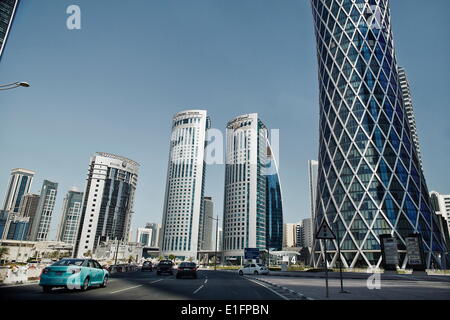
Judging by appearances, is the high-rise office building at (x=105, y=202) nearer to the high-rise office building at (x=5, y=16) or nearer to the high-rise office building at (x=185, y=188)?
the high-rise office building at (x=185, y=188)

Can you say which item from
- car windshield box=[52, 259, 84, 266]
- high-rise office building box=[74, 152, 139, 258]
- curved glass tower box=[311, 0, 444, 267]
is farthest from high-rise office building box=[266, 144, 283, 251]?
car windshield box=[52, 259, 84, 266]

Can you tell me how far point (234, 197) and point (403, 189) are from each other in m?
107

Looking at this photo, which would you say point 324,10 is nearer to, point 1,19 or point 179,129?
point 1,19

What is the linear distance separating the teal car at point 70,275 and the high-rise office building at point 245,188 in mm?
147161

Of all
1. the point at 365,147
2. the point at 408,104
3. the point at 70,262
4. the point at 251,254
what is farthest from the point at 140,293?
the point at 408,104

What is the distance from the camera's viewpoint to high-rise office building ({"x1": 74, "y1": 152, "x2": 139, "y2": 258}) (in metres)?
158

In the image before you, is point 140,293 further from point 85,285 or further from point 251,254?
point 251,254

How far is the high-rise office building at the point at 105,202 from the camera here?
158 meters

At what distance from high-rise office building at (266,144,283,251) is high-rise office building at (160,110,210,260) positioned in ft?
132

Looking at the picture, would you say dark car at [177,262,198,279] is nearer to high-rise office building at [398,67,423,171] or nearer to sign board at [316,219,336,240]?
sign board at [316,219,336,240]

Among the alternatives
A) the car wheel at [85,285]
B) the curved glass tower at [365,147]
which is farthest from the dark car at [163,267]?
the curved glass tower at [365,147]

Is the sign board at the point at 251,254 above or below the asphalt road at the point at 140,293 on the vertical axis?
above
